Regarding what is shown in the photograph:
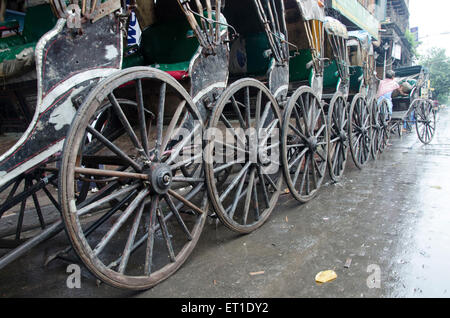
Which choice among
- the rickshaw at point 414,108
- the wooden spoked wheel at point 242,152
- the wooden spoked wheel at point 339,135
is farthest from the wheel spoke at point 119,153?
the rickshaw at point 414,108

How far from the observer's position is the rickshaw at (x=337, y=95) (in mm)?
4336

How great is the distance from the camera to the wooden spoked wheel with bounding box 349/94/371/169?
5113mm

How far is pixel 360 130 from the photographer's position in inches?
205

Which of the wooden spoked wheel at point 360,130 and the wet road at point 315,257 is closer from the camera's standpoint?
the wet road at point 315,257

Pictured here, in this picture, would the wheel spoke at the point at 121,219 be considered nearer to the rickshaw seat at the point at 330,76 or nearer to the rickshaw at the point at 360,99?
the rickshaw at the point at 360,99

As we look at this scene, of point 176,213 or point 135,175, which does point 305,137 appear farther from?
point 135,175

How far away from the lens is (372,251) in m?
2.43

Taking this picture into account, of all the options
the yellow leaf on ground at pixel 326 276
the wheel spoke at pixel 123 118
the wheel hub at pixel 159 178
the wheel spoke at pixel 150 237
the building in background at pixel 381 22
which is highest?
the building in background at pixel 381 22

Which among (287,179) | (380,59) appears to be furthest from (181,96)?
(380,59)

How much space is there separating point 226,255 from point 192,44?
2.18 metres

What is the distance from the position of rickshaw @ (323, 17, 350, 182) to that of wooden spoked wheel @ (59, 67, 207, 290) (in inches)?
93.6

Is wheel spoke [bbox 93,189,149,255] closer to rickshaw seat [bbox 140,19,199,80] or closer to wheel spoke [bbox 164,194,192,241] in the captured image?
wheel spoke [bbox 164,194,192,241]

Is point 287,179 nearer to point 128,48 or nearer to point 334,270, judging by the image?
point 334,270
